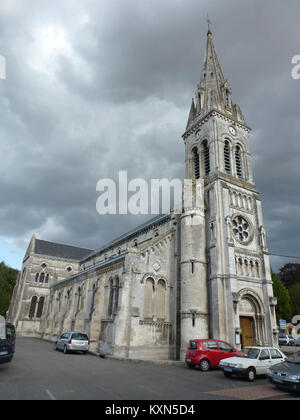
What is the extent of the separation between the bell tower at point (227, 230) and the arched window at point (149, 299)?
2742 mm

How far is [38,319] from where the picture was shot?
44.2m

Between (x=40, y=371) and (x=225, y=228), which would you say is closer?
(x=40, y=371)

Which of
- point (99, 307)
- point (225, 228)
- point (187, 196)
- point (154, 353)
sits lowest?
point (154, 353)

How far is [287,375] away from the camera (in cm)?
1020

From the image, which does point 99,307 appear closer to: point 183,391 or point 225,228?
point 225,228

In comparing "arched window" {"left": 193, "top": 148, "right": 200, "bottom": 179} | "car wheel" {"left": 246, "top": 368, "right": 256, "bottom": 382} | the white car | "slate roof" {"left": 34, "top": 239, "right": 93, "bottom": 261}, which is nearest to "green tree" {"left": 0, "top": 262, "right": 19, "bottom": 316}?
"slate roof" {"left": 34, "top": 239, "right": 93, "bottom": 261}

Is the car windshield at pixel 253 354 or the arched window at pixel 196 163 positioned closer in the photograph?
the car windshield at pixel 253 354

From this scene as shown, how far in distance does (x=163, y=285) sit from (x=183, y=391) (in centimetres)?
1433

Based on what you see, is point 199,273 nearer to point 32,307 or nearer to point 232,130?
point 232,130

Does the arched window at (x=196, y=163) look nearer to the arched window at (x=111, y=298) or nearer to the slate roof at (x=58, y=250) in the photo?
the arched window at (x=111, y=298)

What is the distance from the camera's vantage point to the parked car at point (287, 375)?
9.90 meters

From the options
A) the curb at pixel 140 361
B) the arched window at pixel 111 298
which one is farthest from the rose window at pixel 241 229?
the arched window at pixel 111 298

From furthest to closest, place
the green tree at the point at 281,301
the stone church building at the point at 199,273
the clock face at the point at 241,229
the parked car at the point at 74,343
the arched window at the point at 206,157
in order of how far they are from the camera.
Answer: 1. the green tree at the point at 281,301
2. the arched window at the point at 206,157
3. the clock face at the point at 241,229
4. the stone church building at the point at 199,273
5. the parked car at the point at 74,343

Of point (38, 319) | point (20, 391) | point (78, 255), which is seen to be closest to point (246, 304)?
point (20, 391)
